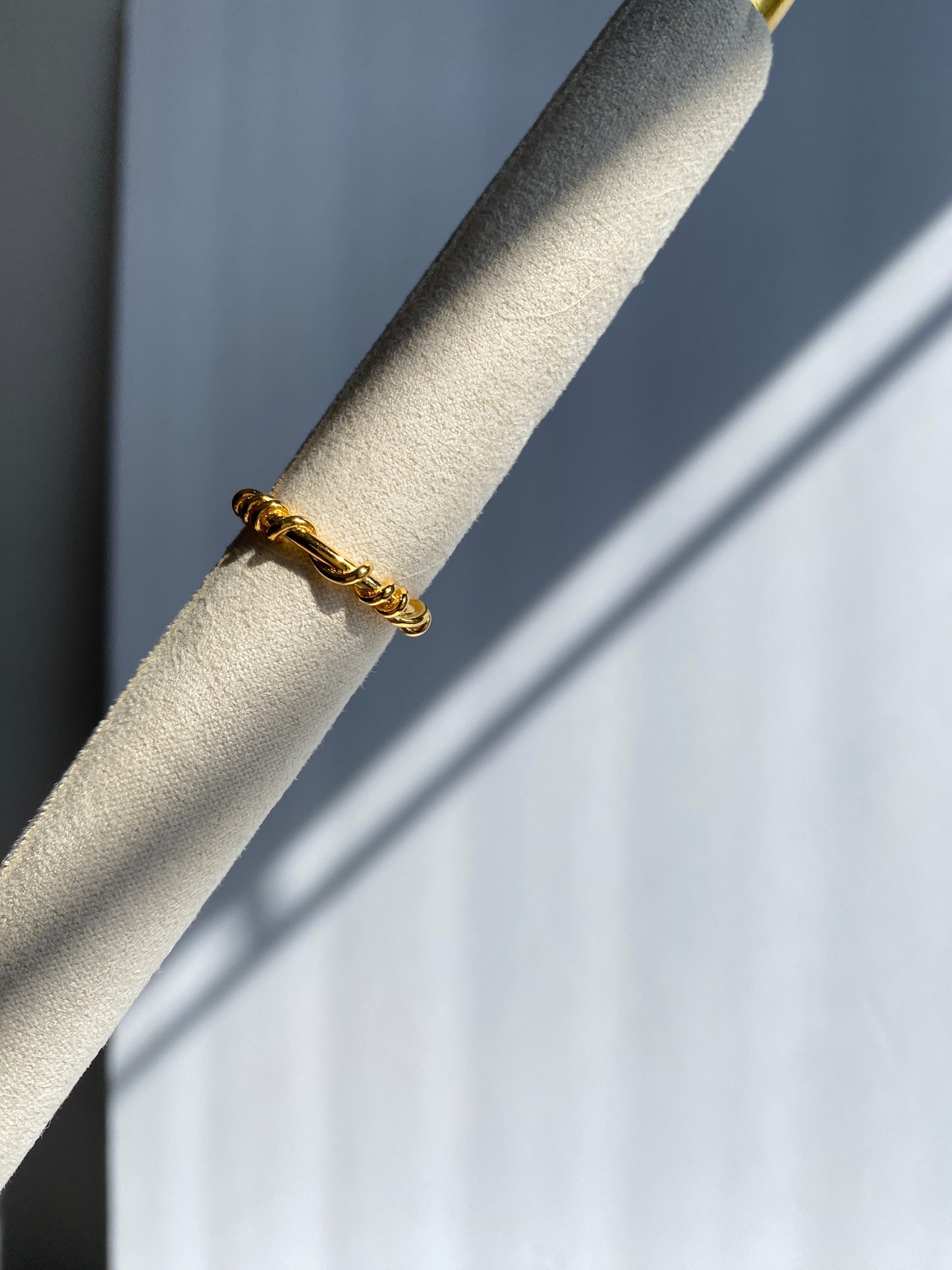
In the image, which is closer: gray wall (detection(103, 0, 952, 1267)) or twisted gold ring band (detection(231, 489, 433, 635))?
twisted gold ring band (detection(231, 489, 433, 635))

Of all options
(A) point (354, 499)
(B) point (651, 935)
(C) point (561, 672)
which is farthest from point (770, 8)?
(B) point (651, 935)

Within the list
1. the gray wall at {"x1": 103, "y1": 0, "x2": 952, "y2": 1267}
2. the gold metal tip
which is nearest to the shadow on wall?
the gray wall at {"x1": 103, "y1": 0, "x2": 952, "y2": 1267}

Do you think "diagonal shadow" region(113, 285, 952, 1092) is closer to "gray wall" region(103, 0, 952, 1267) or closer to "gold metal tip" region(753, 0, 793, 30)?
"gray wall" region(103, 0, 952, 1267)

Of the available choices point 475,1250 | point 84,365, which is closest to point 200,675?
point 84,365

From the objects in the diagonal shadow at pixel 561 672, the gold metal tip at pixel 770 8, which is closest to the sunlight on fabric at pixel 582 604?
the diagonal shadow at pixel 561 672

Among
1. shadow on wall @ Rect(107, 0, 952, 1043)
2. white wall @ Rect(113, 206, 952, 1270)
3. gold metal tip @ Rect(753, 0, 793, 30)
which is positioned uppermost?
shadow on wall @ Rect(107, 0, 952, 1043)

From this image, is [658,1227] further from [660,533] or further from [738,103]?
[738,103]

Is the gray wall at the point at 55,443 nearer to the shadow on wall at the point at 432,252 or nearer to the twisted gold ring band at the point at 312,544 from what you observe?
the shadow on wall at the point at 432,252
